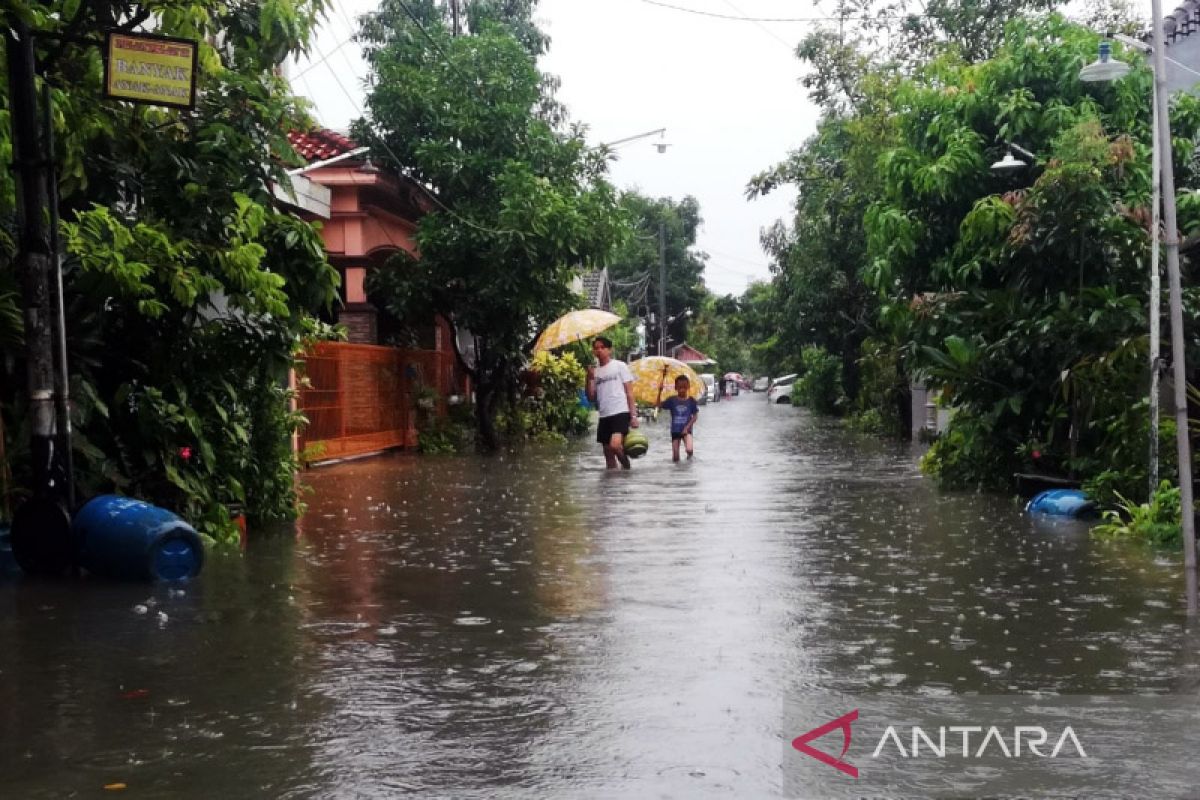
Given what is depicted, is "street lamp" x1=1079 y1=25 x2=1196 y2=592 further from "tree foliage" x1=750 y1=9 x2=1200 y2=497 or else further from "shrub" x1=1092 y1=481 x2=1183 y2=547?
"tree foliage" x1=750 y1=9 x2=1200 y2=497

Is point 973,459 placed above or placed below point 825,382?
below

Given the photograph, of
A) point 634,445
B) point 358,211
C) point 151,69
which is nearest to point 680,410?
point 634,445

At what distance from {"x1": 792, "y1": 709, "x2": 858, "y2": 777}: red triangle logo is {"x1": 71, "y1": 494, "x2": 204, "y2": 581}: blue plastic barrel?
193 inches

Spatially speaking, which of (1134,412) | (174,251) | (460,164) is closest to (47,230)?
(174,251)

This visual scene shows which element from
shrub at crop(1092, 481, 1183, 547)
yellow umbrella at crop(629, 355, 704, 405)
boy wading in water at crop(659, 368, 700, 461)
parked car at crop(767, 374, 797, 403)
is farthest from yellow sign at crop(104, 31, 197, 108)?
parked car at crop(767, 374, 797, 403)

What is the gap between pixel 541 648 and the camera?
659 cm

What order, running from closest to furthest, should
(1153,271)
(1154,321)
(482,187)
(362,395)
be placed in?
(1153,271) → (1154,321) → (362,395) → (482,187)

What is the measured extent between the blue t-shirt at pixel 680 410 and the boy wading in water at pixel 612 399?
1841mm

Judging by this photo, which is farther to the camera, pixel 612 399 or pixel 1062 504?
pixel 612 399

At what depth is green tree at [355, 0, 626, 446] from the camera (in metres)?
22.0

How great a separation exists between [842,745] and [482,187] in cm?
1922

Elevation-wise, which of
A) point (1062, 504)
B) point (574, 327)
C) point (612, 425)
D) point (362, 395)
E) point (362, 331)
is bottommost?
point (1062, 504)

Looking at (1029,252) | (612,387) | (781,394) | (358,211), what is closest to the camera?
(1029,252)

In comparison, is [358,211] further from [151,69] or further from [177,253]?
[151,69]
